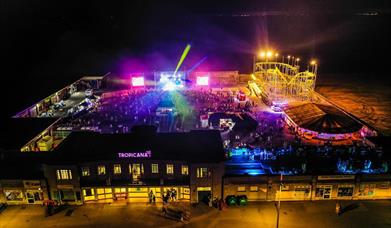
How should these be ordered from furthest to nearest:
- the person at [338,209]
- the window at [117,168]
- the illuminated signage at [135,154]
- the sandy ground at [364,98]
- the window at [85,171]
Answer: the sandy ground at [364,98], the window at [117,168], the window at [85,171], the illuminated signage at [135,154], the person at [338,209]

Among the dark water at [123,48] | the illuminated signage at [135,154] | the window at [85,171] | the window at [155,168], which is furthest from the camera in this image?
the dark water at [123,48]

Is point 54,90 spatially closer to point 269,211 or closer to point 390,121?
point 269,211

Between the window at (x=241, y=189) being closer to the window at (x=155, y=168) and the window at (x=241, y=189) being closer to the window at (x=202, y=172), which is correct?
the window at (x=202, y=172)

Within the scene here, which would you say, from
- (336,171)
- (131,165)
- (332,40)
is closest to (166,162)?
(131,165)

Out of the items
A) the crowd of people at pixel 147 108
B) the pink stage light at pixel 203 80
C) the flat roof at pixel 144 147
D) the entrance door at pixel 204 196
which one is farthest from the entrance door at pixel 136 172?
the pink stage light at pixel 203 80

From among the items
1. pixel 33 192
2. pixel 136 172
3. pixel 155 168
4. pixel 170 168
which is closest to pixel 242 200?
pixel 170 168

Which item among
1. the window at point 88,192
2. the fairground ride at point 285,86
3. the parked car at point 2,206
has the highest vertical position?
the fairground ride at point 285,86

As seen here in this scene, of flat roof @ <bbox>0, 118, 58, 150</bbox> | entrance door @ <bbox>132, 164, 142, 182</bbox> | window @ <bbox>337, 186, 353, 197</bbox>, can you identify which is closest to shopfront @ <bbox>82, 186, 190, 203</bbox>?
entrance door @ <bbox>132, 164, 142, 182</bbox>
